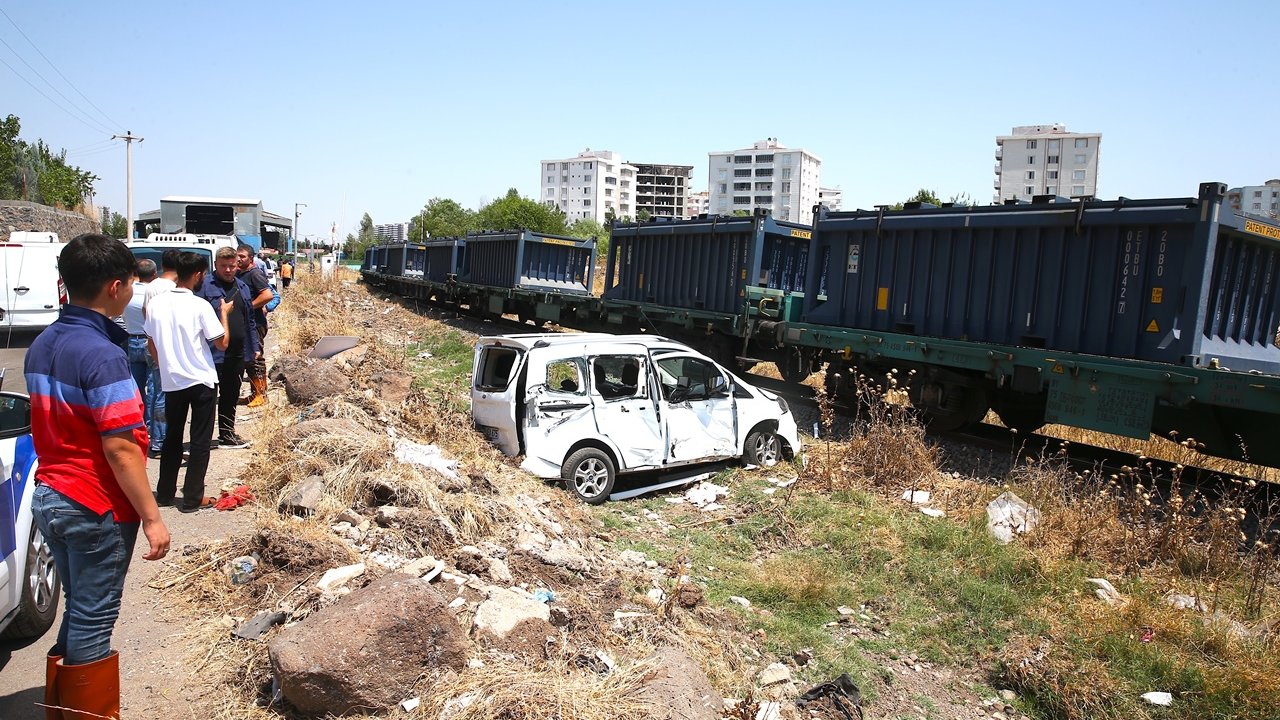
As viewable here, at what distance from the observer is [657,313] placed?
650 inches

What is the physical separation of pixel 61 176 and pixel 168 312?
43276mm

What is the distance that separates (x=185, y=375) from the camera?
5621mm

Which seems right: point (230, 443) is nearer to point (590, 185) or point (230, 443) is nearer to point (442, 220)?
point (442, 220)

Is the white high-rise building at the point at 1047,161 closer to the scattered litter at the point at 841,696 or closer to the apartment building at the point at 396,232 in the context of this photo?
the apartment building at the point at 396,232

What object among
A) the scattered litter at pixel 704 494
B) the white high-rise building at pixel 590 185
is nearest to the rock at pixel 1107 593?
the scattered litter at pixel 704 494

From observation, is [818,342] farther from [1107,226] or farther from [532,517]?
[532,517]

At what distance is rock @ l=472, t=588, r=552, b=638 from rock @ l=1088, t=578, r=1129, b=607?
12.6ft

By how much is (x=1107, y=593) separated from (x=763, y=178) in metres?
124

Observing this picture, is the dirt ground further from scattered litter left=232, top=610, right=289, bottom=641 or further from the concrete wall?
the concrete wall

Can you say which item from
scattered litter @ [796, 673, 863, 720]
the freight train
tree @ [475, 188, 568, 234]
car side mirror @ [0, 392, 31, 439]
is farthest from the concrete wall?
tree @ [475, 188, 568, 234]

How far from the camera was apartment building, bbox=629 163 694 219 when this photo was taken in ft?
503

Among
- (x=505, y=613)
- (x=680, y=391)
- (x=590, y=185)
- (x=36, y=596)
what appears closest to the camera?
(x=36, y=596)

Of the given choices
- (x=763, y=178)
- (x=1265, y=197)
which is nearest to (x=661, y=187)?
(x=763, y=178)

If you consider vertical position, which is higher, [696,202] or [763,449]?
[696,202]
